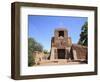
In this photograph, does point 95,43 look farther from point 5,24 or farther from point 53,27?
point 5,24

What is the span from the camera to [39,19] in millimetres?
1362

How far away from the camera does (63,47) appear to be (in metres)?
1.41

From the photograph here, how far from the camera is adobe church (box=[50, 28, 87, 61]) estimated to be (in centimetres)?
140

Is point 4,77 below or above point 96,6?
below

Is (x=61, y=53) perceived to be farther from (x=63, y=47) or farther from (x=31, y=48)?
(x=31, y=48)

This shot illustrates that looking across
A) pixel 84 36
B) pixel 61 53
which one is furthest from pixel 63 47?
pixel 84 36

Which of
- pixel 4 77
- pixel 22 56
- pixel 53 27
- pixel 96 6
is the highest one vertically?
pixel 96 6

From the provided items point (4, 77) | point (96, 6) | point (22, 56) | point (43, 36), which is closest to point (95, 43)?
point (96, 6)

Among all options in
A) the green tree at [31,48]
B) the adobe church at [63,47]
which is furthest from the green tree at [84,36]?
the green tree at [31,48]

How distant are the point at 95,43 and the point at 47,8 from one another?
34 cm

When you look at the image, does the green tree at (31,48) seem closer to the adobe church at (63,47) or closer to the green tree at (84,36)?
the adobe church at (63,47)

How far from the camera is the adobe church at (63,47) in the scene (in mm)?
1397

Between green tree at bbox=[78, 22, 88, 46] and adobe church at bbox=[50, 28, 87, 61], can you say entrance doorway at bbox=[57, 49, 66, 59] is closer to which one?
adobe church at bbox=[50, 28, 87, 61]

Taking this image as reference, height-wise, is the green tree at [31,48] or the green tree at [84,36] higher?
the green tree at [84,36]
